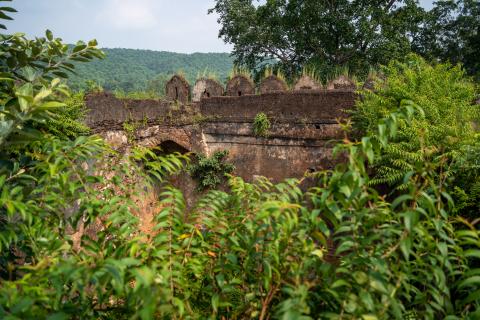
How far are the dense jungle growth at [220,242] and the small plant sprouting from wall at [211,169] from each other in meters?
6.23

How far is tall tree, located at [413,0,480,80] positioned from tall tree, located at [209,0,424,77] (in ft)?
13.6

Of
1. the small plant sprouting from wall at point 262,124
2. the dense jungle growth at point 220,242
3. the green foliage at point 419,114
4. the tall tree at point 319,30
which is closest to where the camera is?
the dense jungle growth at point 220,242

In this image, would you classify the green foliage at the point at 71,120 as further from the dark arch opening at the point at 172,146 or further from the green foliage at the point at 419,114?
the green foliage at the point at 419,114

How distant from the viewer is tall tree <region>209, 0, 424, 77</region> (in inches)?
611

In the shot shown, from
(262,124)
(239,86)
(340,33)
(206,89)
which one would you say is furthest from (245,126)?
(340,33)

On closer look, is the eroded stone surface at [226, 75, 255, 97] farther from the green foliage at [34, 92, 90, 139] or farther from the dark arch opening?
the green foliage at [34, 92, 90, 139]

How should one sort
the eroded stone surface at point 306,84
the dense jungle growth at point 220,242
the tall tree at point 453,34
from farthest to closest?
the tall tree at point 453,34 < the eroded stone surface at point 306,84 < the dense jungle growth at point 220,242

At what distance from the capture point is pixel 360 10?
52.0 ft

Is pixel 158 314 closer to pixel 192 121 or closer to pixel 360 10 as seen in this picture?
pixel 192 121

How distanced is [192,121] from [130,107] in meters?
1.60

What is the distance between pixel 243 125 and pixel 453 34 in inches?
699

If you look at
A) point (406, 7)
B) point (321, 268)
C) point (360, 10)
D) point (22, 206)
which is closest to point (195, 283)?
point (321, 268)

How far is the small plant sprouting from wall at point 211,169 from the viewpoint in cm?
893

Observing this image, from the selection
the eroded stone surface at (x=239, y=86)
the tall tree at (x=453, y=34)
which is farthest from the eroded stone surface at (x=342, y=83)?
the tall tree at (x=453, y=34)
